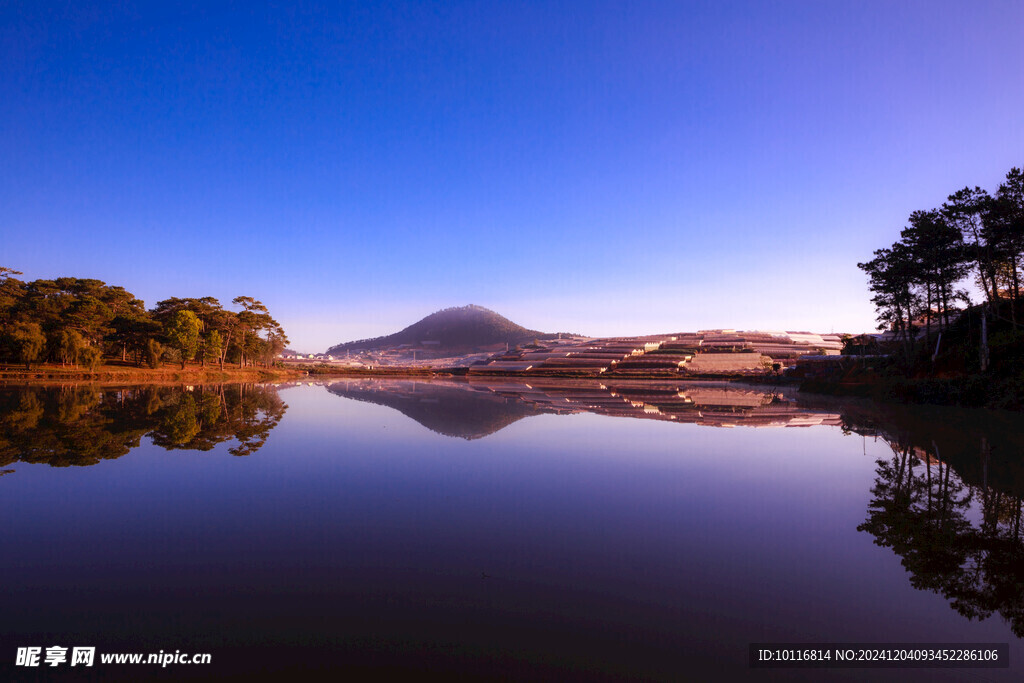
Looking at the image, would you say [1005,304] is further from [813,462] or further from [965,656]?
[965,656]

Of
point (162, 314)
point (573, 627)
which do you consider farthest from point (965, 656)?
point (162, 314)

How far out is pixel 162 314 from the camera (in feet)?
220

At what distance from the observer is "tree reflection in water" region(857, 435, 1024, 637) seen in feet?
16.8

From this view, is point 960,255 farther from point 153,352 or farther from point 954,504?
point 153,352

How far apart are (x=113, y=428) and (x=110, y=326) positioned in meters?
51.7

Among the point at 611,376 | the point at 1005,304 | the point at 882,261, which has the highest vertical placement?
the point at 882,261

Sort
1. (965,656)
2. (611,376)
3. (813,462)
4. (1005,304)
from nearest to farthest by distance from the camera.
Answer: (965,656) → (813,462) → (1005,304) → (611,376)

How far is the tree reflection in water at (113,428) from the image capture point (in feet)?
39.8

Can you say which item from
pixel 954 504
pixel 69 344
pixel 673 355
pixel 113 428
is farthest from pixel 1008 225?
pixel 673 355

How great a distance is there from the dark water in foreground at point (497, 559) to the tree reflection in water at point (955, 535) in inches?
1.5

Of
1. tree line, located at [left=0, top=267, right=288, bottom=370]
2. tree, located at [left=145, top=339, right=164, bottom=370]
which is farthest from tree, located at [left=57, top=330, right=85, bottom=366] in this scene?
tree, located at [left=145, top=339, right=164, bottom=370]

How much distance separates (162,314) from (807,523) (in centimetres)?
7665

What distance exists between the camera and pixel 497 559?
573cm

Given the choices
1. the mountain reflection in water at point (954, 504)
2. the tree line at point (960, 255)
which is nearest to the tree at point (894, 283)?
the tree line at point (960, 255)
